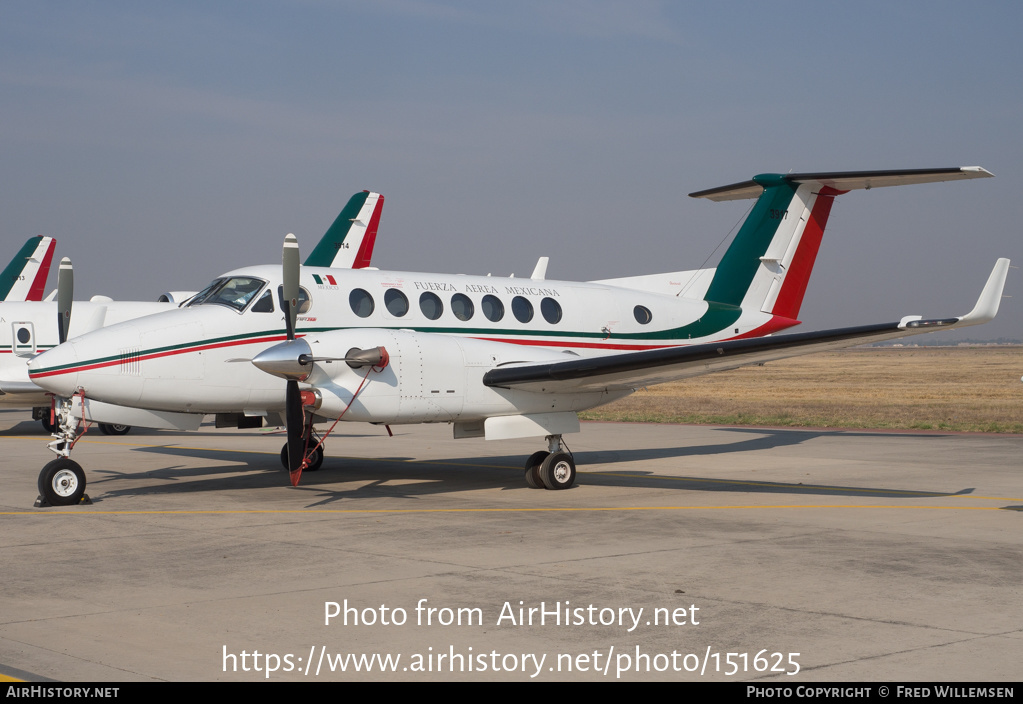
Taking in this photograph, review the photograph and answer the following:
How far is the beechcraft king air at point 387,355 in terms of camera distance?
465 inches

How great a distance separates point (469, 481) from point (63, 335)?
6.25m

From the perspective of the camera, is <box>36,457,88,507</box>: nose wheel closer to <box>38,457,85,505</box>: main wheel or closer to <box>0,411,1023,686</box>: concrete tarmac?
<box>38,457,85,505</box>: main wheel

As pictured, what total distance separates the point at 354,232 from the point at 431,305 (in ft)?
48.4

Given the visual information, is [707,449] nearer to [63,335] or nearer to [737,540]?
[737,540]

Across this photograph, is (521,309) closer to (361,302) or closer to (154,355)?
(361,302)

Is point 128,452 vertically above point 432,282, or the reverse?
point 432,282

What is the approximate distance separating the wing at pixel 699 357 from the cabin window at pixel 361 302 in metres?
1.90

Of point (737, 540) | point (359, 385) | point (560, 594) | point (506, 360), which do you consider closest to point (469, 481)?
point (506, 360)

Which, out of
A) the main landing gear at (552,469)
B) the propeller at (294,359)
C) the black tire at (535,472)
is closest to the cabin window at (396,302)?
the propeller at (294,359)

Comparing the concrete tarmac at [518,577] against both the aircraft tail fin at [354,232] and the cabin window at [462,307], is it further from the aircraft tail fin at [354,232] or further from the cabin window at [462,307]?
the aircraft tail fin at [354,232]

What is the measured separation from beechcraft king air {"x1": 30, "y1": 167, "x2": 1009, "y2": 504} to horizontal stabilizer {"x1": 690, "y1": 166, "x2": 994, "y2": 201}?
2.1 inches

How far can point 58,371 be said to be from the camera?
11.5 metres

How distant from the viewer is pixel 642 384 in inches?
565

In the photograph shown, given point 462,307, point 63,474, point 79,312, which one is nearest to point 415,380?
point 462,307
